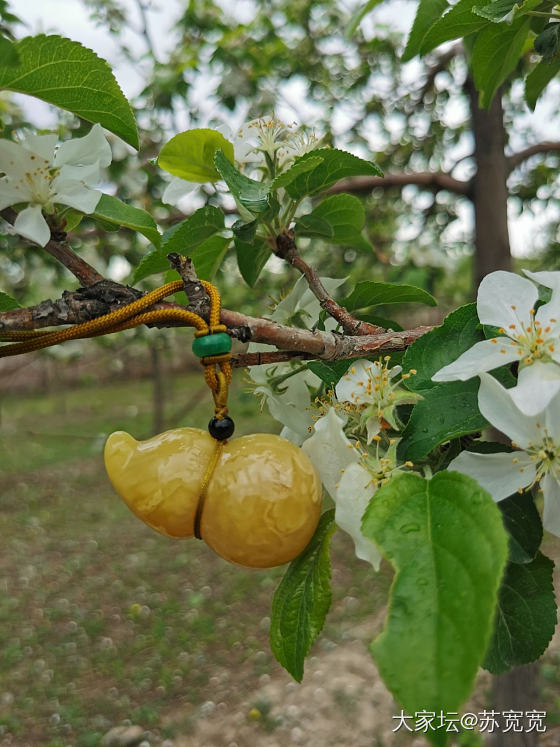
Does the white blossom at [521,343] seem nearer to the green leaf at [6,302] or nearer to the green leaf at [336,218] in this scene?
the green leaf at [336,218]

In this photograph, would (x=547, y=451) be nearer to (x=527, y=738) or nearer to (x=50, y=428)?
(x=527, y=738)

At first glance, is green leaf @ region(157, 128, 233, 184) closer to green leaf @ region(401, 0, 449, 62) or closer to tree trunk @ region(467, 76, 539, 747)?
green leaf @ region(401, 0, 449, 62)

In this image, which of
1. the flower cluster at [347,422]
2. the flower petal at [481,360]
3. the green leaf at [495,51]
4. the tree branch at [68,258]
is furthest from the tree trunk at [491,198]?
the tree branch at [68,258]

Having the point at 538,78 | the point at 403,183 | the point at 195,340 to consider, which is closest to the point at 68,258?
the point at 195,340

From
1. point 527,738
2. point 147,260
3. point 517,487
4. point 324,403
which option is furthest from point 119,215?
point 527,738

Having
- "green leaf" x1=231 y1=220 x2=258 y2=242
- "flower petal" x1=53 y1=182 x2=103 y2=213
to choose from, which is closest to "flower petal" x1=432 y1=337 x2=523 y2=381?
"green leaf" x1=231 y1=220 x2=258 y2=242

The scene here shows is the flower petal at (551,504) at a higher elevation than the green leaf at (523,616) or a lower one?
higher

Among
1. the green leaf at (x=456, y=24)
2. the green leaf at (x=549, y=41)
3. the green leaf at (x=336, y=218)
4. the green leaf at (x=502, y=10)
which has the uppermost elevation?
the green leaf at (x=456, y=24)
